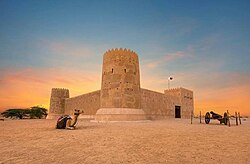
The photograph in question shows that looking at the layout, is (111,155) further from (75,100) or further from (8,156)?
(75,100)

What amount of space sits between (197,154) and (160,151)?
93 cm

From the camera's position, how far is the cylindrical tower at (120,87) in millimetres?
15945

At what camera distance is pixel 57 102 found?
3928 cm

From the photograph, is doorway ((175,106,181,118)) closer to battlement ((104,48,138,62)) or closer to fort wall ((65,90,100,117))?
fort wall ((65,90,100,117))

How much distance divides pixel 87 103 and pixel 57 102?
1284cm

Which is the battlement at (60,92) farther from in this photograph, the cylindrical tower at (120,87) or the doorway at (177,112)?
the doorway at (177,112)

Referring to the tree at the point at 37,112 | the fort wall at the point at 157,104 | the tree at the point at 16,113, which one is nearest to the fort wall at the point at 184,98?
the fort wall at the point at 157,104

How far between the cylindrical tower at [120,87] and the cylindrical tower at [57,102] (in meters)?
25.6

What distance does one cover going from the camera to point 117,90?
16656 millimetres

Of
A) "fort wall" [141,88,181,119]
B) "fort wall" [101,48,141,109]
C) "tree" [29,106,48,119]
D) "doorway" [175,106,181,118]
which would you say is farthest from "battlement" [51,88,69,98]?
"doorway" [175,106,181,118]

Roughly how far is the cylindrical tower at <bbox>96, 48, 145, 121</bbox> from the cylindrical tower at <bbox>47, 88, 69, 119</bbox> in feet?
84.1

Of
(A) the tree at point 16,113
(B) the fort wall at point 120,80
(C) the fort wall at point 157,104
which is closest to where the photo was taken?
(B) the fort wall at point 120,80

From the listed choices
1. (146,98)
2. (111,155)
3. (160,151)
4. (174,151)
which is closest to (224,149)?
(174,151)

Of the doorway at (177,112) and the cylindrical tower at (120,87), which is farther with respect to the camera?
the doorway at (177,112)
